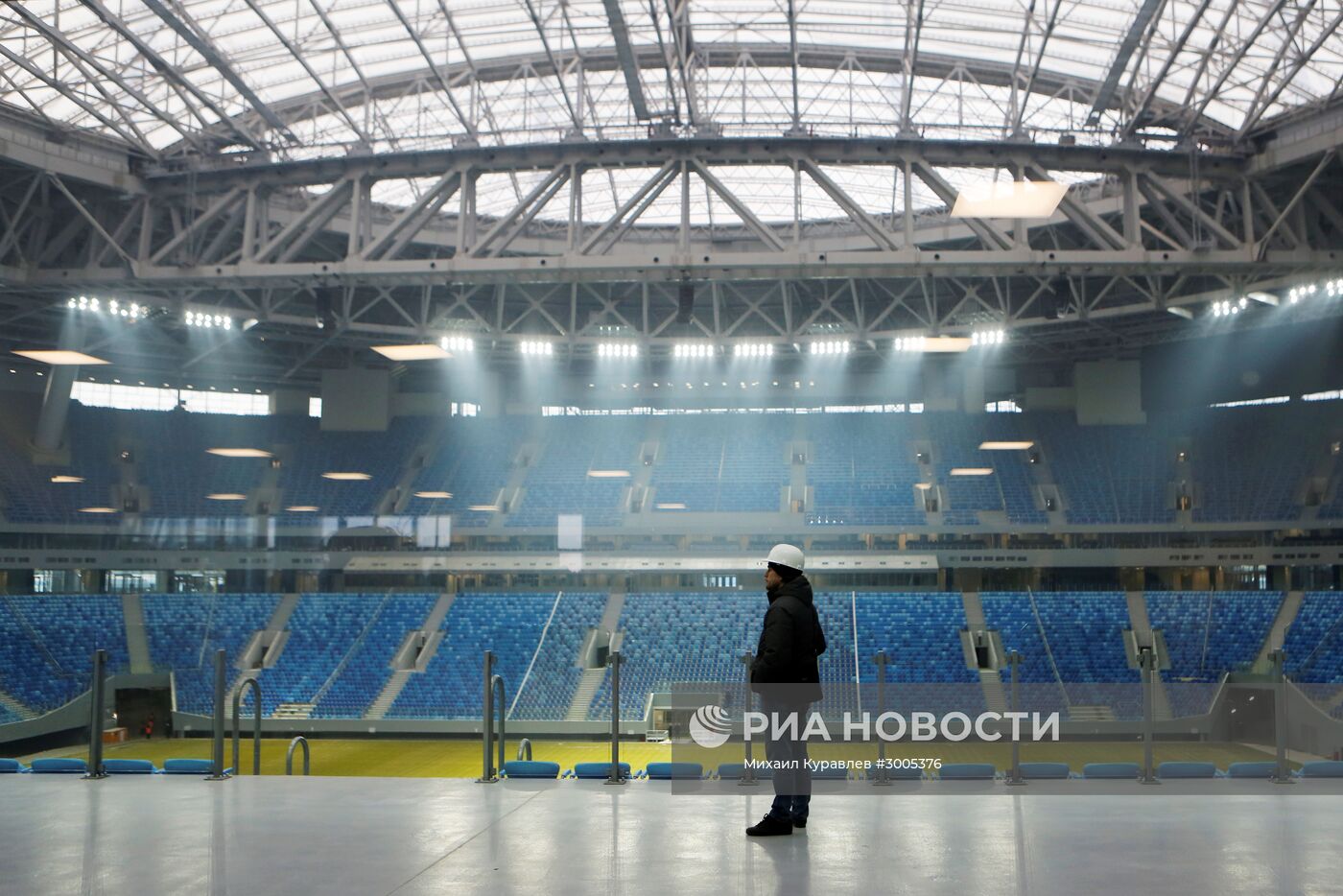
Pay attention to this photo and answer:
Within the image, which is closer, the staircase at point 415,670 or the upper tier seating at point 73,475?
the staircase at point 415,670

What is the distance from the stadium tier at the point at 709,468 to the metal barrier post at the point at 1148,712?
20.6 meters

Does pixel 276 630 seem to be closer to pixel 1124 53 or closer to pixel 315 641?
pixel 315 641

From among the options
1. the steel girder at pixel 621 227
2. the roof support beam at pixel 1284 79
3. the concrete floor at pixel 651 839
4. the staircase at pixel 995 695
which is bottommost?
the concrete floor at pixel 651 839

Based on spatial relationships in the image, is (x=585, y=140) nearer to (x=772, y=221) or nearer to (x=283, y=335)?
(x=772, y=221)

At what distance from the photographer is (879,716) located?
9070 millimetres

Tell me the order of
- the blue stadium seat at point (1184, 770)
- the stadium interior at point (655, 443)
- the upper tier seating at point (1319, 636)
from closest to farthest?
the stadium interior at point (655, 443), the blue stadium seat at point (1184, 770), the upper tier seating at point (1319, 636)

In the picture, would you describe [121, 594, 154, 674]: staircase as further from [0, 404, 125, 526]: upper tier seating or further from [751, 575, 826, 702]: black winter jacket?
[751, 575, 826, 702]: black winter jacket

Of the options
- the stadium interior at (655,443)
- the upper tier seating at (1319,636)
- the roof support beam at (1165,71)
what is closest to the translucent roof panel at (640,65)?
the roof support beam at (1165,71)

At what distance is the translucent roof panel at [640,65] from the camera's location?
1934 centimetres

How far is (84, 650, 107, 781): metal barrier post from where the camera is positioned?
29.5 ft

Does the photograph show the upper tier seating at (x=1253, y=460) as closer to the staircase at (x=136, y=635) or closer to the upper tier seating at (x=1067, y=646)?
the upper tier seating at (x=1067, y=646)

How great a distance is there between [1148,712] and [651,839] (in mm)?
5258

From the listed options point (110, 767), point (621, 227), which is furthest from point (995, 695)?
point (621, 227)

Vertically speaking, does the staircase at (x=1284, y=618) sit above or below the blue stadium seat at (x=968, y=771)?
above
